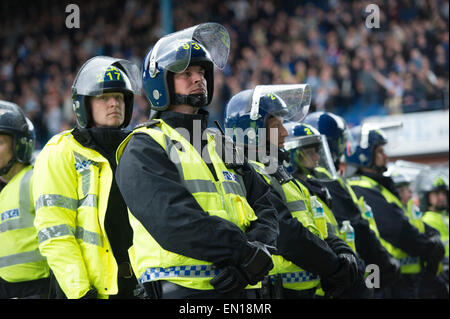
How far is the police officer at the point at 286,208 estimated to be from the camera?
4.49 meters

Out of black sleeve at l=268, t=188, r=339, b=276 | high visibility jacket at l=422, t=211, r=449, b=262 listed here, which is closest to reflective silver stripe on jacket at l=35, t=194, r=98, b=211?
black sleeve at l=268, t=188, r=339, b=276

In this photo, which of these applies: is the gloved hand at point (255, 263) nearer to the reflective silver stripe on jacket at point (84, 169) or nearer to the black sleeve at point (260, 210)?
the black sleeve at point (260, 210)

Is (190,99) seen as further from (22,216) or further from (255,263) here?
(22,216)

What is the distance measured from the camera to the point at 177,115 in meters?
3.50

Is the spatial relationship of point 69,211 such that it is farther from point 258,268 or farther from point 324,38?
point 324,38

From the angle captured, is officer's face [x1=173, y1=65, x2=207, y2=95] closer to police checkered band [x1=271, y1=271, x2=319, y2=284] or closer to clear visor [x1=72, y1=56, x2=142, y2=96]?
clear visor [x1=72, y1=56, x2=142, y2=96]

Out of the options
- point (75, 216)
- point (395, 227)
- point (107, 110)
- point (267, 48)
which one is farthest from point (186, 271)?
point (267, 48)

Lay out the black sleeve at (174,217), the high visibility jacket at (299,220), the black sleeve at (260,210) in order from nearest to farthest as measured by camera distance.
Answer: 1. the black sleeve at (174,217)
2. the black sleeve at (260,210)
3. the high visibility jacket at (299,220)

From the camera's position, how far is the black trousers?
14.5ft

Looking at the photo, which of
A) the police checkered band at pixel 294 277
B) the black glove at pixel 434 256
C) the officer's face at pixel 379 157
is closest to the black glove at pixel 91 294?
the police checkered band at pixel 294 277

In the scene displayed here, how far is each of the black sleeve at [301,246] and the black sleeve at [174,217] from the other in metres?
1.22

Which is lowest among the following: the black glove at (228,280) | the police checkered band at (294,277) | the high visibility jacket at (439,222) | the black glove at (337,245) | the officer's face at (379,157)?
the high visibility jacket at (439,222)

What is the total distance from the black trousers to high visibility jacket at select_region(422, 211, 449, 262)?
5293 millimetres

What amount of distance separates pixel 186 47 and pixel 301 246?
1.55 meters
